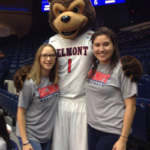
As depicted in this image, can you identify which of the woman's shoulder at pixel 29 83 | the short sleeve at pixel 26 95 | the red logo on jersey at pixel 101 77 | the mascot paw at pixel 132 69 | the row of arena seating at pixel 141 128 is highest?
the mascot paw at pixel 132 69

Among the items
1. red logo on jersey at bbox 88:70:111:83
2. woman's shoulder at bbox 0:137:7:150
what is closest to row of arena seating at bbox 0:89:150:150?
red logo on jersey at bbox 88:70:111:83

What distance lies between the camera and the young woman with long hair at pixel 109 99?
115 cm

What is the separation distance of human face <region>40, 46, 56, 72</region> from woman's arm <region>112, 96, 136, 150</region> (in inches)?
21.5

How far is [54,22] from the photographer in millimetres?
1519

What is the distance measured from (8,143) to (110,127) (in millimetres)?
621

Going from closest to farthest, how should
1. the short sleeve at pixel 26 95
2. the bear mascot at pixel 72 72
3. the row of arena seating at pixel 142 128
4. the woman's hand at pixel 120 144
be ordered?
the woman's hand at pixel 120 144 → the short sleeve at pixel 26 95 → the bear mascot at pixel 72 72 → the row of arena seating at pixel 142 128

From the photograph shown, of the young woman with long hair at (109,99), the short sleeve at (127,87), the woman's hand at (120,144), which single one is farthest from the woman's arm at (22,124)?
the short sleeve at (127,87)

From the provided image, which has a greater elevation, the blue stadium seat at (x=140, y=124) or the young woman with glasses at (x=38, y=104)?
the young woman with glasses at (x=38, y=104)

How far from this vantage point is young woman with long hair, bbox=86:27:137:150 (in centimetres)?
115

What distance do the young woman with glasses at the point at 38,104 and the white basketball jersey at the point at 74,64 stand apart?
0.09 metres

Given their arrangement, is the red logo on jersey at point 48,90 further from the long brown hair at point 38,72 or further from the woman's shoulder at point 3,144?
the woman's shoulder at point 3,144

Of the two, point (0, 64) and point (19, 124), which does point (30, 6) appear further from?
point (19, 124)

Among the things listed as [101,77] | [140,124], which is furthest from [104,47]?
[140,124]

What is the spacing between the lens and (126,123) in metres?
1.14
